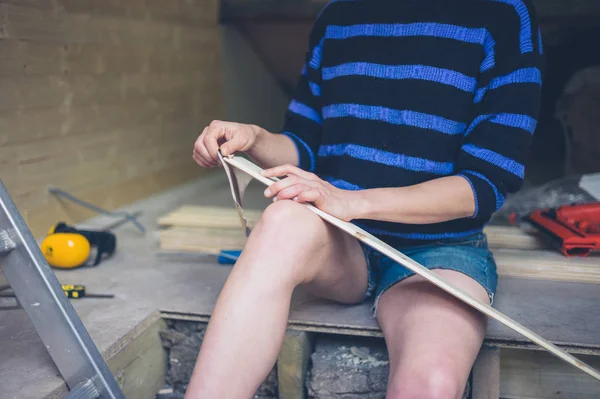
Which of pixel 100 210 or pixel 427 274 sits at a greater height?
pixel 427 274

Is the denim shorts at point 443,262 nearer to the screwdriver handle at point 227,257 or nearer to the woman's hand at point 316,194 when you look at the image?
the woman's hand at point 316,194

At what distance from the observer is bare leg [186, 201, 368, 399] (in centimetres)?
101

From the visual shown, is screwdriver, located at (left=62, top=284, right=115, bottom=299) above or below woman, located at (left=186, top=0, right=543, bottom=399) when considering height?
below

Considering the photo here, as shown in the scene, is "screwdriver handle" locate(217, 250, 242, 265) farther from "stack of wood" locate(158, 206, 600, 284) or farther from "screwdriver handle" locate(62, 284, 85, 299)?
"screwdriver handle" locate(62, 284, 85, 299)

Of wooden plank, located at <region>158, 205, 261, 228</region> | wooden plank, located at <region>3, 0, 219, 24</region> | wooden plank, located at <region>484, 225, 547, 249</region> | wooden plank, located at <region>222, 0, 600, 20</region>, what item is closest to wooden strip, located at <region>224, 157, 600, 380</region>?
wooden plank, located at <region>484, 225, 547, 249</region>

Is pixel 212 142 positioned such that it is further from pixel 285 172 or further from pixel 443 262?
pixel 443 262

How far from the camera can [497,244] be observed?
1.97 metres

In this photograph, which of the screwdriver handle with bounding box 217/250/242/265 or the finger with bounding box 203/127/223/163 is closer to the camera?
the finger with bounding box 203/127/223/163

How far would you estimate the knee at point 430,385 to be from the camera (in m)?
1.02

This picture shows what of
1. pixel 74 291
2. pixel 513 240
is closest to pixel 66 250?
pixel 74 291

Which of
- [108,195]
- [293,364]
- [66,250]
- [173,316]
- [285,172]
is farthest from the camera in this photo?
[108,195]

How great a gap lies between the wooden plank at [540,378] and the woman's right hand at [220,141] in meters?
0.79

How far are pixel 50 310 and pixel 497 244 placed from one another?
136cm

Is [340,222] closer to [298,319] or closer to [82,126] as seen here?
[298,319]
